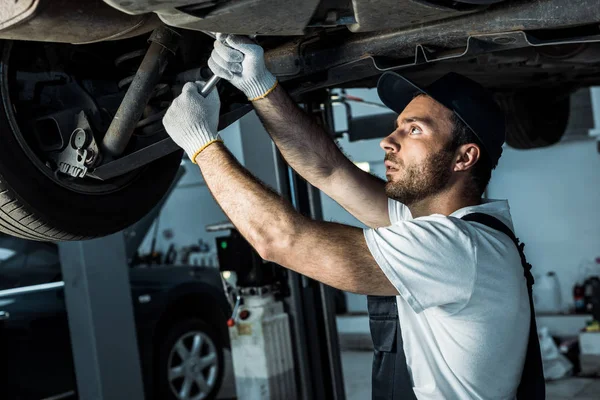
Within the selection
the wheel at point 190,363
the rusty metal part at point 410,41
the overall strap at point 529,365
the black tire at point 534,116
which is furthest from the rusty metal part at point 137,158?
the wheel at point 190,363

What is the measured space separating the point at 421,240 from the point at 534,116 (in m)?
3.10

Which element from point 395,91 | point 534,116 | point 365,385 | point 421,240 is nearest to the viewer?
point 421,240

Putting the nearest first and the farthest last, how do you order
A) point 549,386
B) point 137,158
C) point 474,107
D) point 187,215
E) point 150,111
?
point 474,107, point 137,158, point 150,111, point 549,386, point 187,215

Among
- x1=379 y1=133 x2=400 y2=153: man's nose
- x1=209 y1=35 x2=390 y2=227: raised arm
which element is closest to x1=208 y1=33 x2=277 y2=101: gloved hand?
x1=209 y1=35 x2=390 y2=227: raised arm

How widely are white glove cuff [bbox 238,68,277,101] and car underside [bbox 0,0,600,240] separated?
10cm

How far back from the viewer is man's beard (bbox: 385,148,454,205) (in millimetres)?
1813

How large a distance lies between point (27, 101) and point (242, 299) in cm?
230

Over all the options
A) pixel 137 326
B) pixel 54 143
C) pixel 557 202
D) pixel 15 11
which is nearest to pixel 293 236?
pixel 15 11

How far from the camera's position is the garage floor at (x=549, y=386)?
16.3 ft

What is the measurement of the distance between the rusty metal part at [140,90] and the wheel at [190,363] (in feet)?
9.96

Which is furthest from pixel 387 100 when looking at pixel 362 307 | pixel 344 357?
pixel 362 307

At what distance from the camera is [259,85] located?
182 centimetres

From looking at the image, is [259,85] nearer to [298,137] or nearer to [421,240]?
[298,137]

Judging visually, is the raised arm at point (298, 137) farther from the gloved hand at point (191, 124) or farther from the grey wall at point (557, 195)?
the grey wall at point (557, 195)
